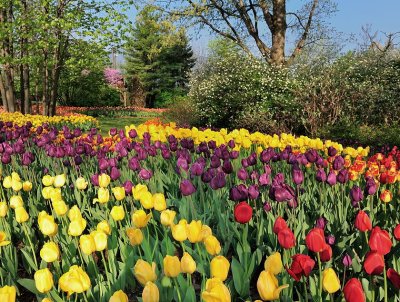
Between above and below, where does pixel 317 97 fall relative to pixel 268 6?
below

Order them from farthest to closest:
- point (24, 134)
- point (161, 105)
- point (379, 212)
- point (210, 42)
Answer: point (210, 42), point (161, 105), point (24, 134), point (379, 212)

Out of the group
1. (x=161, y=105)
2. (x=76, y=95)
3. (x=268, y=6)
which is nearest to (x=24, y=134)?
(x=268, y=6)

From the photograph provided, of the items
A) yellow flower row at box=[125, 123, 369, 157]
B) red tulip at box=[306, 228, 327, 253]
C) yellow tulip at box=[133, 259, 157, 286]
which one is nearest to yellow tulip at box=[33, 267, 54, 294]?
yellow tulip at box=[133, 259, 157, 286]

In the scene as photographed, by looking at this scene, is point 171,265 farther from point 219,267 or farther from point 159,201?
point 159,201

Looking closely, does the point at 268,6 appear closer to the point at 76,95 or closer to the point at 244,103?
the point at 244,103

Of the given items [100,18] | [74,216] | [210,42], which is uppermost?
[210,42]

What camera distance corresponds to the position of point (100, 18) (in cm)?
1694

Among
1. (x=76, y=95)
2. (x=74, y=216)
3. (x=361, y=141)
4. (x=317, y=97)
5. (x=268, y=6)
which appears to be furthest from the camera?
(x=76, y=95)

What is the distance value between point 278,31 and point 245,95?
732cm

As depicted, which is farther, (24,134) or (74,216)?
(24,134)

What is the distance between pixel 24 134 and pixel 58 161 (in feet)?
3.43

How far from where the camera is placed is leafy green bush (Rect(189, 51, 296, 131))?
1339 cm

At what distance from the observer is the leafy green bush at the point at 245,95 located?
527 inches

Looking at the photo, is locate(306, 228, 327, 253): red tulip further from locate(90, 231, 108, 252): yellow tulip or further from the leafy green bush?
the leafy green bush
